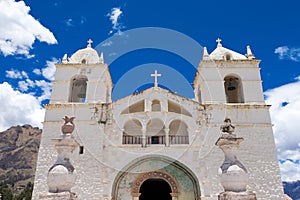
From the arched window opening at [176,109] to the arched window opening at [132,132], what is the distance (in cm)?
206

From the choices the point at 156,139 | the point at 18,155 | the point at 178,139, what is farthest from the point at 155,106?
the point at 18,155

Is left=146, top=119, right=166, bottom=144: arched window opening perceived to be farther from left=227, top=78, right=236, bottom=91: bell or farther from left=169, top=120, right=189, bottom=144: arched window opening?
left=227, top=78, right=236, bottom=91: bell

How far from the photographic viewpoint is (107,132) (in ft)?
50.8

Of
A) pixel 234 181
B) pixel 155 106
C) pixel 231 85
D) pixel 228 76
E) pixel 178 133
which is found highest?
pixel 228 76

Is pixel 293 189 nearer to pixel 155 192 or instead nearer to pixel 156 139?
pixel 155 192

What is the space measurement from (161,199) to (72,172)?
42.8ft

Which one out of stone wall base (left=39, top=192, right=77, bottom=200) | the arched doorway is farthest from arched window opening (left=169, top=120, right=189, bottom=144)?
stone wall base (left=39, top=192, right=77, bottom=200)

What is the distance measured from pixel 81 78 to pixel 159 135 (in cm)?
576

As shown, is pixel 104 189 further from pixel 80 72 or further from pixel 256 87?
pixel 256 87

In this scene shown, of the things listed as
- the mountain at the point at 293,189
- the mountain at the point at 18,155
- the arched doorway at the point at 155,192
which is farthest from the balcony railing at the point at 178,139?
the mountain at the point at 293,189

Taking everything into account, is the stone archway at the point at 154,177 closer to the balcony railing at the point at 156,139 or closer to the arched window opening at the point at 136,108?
the balcony railing at the point at 156,139

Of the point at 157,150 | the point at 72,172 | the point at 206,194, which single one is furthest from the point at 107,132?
the point at 72,172

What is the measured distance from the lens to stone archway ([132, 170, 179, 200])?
14.6m

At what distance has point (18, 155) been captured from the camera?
43.6m
